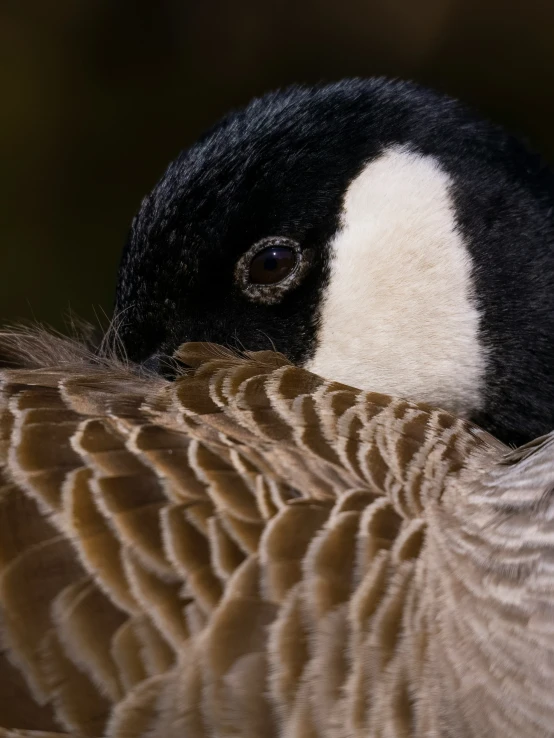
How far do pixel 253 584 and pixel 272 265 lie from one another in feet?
2.03

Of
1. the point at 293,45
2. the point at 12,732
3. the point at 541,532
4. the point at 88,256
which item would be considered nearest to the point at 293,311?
the point at 541,532

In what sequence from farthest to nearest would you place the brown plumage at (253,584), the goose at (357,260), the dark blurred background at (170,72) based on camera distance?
the dark blurred background at (170,72) → the goose at (357,260) → the brown plumage at (253,584)

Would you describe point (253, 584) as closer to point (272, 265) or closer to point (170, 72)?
point (272, 265)

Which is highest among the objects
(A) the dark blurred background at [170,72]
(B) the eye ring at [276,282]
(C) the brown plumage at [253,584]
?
(A) the dark blurred background at [170,72]

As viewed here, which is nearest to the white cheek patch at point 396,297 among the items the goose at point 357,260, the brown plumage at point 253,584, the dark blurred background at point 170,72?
the goose at point 357,260

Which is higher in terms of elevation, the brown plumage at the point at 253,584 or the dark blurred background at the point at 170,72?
the dark blurred background at the point at 170,72

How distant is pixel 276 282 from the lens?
4.58 ft

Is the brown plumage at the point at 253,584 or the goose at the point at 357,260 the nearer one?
the brown plumage at the point at 253,584

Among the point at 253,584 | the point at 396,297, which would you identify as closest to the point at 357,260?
the point at 396,297

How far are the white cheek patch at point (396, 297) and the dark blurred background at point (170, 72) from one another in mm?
2594

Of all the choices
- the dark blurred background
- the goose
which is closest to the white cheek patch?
the goose

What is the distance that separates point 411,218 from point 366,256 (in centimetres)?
9

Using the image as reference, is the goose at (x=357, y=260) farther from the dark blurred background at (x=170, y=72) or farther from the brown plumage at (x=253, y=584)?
the dark blurred background at (x=170, y=72)

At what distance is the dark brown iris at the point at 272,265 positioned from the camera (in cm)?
138
